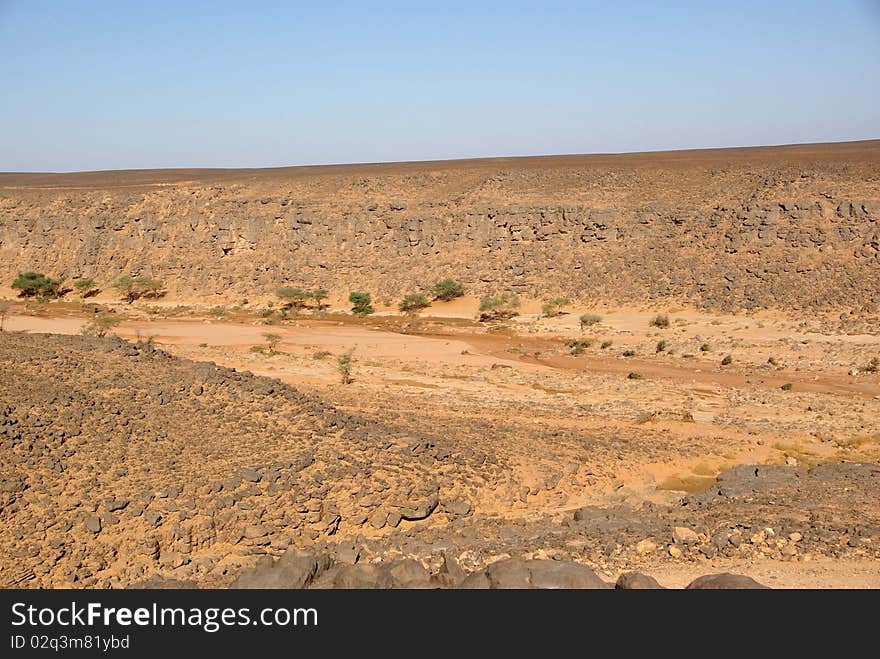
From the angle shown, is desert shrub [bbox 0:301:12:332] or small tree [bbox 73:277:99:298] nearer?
desert shrub [bbox 0:301:12:332]

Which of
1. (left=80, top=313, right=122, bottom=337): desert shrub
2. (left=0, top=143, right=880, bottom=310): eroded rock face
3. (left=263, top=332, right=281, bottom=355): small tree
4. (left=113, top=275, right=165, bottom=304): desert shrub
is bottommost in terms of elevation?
(left=263, top=332, right=281, bottom=355): small tree

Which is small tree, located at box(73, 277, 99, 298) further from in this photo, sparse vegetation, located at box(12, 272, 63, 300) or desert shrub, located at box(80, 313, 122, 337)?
desert shrub, located at box(80, 313, 122, 337)

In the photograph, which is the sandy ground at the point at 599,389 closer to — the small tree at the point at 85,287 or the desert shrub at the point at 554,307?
the desert shrub at the point at 554,307

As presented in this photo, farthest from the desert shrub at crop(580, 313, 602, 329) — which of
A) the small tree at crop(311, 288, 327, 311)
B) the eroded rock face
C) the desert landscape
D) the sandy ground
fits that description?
the small tree at crop(311, 288, 327, 311)

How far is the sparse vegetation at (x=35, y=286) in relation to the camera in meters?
41.4

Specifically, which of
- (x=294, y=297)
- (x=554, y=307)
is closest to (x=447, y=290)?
(x=554, y=307)

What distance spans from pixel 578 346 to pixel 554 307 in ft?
24.0

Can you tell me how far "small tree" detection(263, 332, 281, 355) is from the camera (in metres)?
26.5

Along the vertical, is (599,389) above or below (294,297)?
below

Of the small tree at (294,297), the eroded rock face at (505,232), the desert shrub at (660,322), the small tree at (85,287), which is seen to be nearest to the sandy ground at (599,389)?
the desert shrub at (660,322)

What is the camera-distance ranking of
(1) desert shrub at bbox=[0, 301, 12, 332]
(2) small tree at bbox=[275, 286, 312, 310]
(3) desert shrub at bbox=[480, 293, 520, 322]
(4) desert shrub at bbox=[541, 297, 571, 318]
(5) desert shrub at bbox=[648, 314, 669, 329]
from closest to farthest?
(5) desert shrub at bbox=[648, 314, 669, 329]
(1) desert shrub at bbox=[0, 301, 12, 332]
(4) desert shrub at bbox=[541, 297, 571, 318]
(3) desert shrub at bbox=[480, 293, 520, 322]
(2) small tree at bbox=[275, 286, 312, 310]

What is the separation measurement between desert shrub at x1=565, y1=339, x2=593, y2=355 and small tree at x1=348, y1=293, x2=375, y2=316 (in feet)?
38.1

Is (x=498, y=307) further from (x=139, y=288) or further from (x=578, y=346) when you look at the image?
(x=139, y=288)

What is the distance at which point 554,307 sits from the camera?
35.3m
